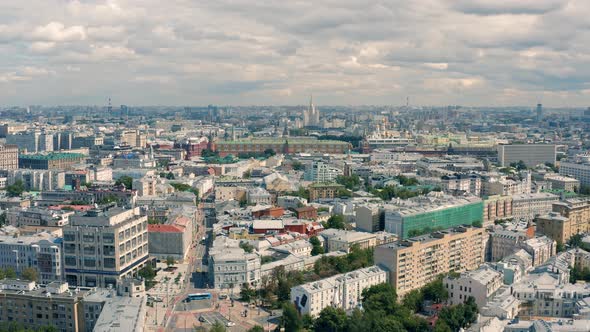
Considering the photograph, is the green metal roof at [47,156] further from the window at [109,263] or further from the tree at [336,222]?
the window at [109,263]

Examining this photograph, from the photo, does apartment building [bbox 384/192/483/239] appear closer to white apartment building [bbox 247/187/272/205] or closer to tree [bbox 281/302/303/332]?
white apartment building [bbox 247/187/272/205]

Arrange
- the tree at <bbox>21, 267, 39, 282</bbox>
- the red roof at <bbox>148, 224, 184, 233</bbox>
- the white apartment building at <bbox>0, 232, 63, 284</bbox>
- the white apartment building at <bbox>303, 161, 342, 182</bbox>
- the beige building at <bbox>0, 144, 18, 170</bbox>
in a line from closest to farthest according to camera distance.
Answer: the tree at <bbox>21, 267, 39, 282</bbox> < the white apartment building at <bbox>0, 232, 63, 284</bbox> < the red roof at <bbox>148, 224, 184, 233</bbox> < the white apartment building at <bbox>303, 161, 342, 182</bbox> < the beige building at <bbox>0, 144, 18, 170</bbox>

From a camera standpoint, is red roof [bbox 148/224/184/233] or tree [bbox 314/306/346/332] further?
red roof [bbox 148/224/184/233]

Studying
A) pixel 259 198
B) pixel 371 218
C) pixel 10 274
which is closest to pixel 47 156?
pixel 259 198

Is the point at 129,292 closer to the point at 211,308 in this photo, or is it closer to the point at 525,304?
the point at 211,308

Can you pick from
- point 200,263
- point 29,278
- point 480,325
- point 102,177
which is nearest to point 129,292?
point 29,278

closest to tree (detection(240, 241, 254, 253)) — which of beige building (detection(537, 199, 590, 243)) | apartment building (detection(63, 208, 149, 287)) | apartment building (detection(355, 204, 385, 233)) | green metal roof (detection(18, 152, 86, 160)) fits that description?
apartment building (detection(63, 208, 149, 287))
